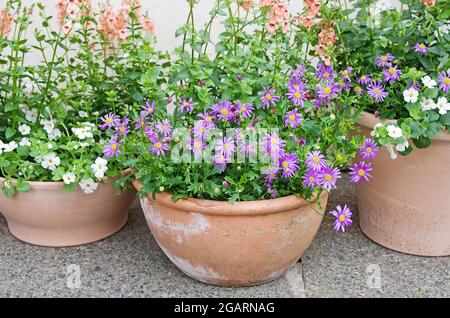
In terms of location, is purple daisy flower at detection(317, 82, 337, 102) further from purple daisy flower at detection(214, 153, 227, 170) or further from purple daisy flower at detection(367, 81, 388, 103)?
purple daisy flower at detection(214, 153, 227, 170)

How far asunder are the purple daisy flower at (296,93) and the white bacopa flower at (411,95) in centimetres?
35

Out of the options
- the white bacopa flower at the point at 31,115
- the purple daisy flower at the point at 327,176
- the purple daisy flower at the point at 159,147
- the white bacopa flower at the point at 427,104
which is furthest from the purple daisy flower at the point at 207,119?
the white bacopa flower at the point at 31,115

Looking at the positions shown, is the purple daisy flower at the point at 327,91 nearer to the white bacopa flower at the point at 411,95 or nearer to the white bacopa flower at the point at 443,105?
the white bacopa flower at the point at 411,95

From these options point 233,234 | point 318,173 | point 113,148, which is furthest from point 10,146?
point 318,173

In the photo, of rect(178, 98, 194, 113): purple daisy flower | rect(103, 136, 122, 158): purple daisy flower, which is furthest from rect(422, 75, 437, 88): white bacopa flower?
rect(103, 136, 122, 158): purple daisy flower

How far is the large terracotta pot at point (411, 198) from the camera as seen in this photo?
2420 millimetres

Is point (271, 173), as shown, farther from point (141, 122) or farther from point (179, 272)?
point (179, 272)

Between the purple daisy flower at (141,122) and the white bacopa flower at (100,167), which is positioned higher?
the purple daisy flower at (141,122)

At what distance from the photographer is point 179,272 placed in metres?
2.45

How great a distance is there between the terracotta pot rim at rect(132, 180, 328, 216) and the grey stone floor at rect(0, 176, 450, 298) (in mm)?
344

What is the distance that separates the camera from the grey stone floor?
7.65ft

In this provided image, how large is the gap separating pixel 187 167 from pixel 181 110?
0.88ft

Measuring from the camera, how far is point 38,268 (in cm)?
249

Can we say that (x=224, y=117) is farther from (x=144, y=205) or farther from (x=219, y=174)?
(x=144, y=205)
